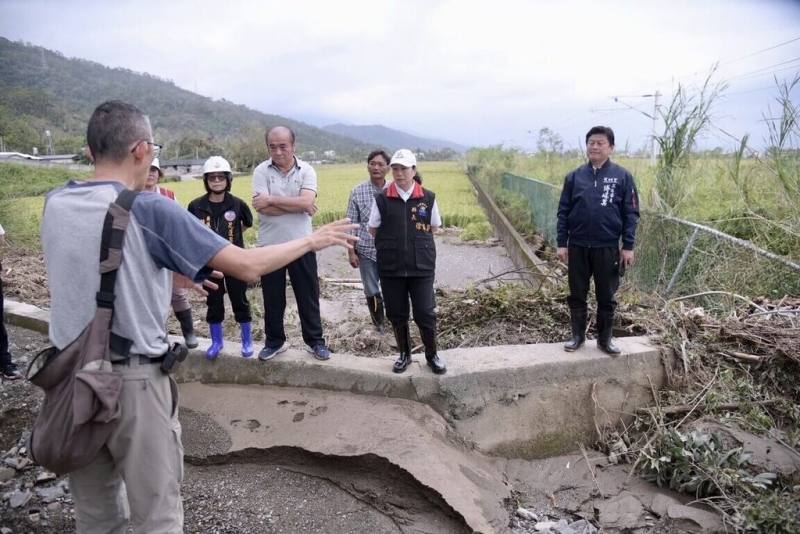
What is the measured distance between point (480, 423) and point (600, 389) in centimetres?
93

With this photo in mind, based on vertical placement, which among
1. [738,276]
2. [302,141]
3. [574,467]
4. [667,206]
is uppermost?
[302,141]

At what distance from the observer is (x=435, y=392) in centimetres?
355

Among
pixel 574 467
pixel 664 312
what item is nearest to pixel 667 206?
pixel 664 312

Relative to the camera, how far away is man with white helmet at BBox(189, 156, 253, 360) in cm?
379

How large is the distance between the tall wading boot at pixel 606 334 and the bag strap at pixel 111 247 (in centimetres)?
324

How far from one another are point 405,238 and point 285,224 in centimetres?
89

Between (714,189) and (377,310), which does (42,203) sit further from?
(714,189)

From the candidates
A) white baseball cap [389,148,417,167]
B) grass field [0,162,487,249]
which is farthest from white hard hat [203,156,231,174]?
grass field [0,162,487,249]

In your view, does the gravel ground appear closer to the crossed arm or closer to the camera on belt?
the camera on belt

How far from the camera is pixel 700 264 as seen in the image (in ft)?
15.7

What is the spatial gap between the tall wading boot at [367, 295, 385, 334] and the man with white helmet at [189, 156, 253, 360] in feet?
4.57

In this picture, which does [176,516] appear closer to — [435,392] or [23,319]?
[435,392]

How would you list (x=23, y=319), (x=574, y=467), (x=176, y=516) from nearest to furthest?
(x=176, y=516) → (x=574, y=467) → (x=23, y=319)

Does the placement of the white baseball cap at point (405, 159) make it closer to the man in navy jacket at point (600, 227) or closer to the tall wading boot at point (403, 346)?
the tall wading boot at point (403, 346)
